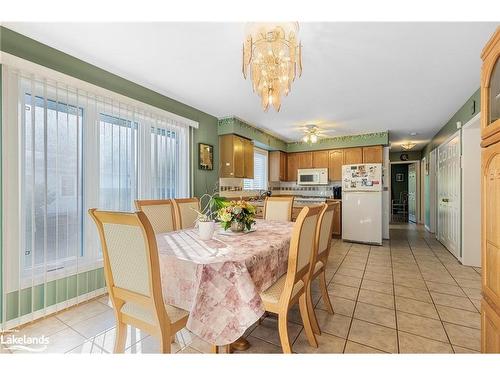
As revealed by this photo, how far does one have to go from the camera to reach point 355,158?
17.1 feet

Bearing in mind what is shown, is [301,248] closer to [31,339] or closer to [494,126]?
[494,126]

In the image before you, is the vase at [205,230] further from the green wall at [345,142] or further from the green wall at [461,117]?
the green wall at [345,142]

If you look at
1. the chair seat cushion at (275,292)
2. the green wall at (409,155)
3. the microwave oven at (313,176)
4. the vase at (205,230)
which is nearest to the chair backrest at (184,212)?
the vase at (205,230)

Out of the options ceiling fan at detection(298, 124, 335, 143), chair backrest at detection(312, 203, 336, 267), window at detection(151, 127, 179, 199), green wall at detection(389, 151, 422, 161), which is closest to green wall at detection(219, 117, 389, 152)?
ceiling fan at detection(298, 124, 335, 143)

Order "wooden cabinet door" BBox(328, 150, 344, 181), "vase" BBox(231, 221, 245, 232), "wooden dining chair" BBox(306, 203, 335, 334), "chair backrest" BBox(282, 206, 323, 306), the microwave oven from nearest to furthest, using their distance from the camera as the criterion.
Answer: "chair backrest" BBox(282, 206, 323, 306) → "wooden dining chair" BBox(306, 203, 335, 334) → "vase" BBox(231, 221, 245, 232) → "wooden cabinet door" BBox(328, 150, 344, 181) → the microwave oven

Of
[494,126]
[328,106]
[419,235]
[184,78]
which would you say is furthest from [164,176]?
[419,235]

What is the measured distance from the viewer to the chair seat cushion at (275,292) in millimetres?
1414

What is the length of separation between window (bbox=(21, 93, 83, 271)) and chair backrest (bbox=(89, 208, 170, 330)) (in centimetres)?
106

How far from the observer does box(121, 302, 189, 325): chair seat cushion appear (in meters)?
1.20

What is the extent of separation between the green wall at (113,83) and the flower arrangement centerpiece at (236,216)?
1.78 metres

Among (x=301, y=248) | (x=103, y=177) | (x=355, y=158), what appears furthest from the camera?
(x=355, y=158)

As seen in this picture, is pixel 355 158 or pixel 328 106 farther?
pixel 355 158

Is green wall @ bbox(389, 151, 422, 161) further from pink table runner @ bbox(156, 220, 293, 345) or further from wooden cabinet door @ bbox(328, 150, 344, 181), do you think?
pink table runner @ bbox(156, 220, 293, 345)

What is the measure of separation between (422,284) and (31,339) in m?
3.75
